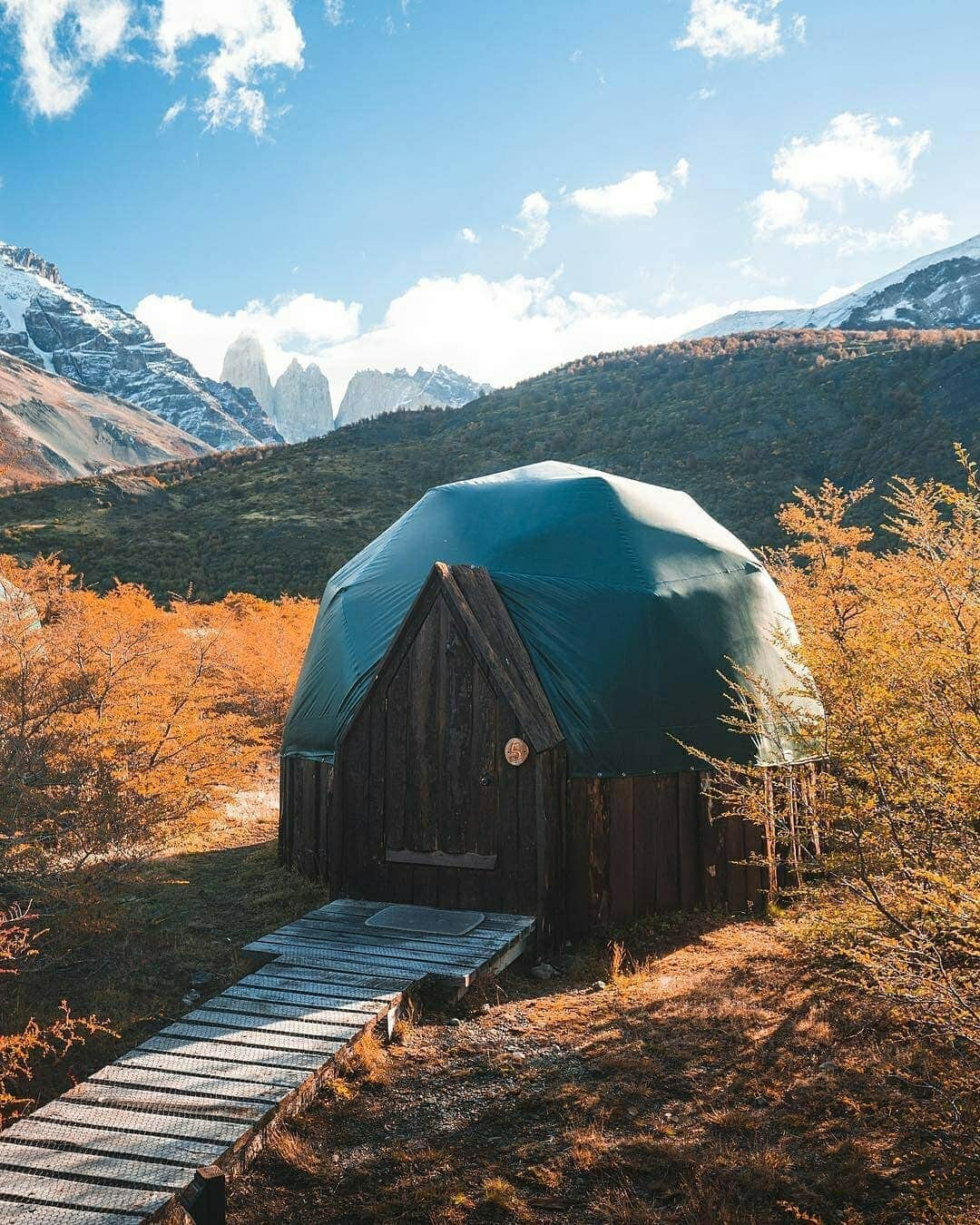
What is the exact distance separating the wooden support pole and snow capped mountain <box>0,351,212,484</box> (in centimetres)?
13009

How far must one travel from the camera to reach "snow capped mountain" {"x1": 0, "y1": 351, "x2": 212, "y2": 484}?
138 meters

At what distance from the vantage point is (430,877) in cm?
721

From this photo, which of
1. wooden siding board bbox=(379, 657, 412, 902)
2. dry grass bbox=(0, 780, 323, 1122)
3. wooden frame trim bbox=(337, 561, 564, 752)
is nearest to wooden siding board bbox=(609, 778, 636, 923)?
wooden frame trim bbox=(337, 561, 564, 752)

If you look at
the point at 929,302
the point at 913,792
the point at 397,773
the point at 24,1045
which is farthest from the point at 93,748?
the point at 929,302

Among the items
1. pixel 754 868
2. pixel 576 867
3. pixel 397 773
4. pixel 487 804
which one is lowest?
→ pixel 754 868

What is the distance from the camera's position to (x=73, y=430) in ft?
512

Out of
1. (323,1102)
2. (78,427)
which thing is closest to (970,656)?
(323,1102)

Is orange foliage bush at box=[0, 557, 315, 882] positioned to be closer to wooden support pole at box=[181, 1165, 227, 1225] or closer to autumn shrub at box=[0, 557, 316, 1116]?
autumn shrub at box=[0, 557, 316, 1116]

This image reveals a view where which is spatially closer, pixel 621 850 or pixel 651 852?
pixel 621 850

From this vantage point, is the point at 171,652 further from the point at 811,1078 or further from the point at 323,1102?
the point at 811,1078

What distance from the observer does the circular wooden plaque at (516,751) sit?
6829mm

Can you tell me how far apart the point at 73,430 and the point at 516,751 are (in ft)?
561

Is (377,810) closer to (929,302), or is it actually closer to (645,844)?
(645,844)

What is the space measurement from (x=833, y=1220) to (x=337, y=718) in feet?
18.3
